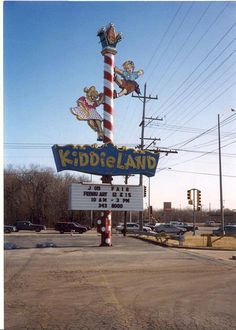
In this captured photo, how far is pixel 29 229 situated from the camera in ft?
204

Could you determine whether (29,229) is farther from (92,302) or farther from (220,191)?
(92,302)

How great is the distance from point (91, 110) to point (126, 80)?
3209 mm

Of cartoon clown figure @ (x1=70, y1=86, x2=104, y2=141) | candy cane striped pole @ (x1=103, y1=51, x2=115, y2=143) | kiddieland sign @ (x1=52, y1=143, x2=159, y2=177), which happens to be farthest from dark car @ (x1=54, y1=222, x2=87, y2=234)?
kiddieland sign @ (x1=52, y1=143, x2=159, y2=177)

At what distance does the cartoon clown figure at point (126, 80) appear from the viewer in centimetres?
2845

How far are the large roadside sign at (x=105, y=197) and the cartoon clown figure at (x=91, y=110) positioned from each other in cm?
339

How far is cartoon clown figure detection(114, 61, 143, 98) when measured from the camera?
93.4 ft

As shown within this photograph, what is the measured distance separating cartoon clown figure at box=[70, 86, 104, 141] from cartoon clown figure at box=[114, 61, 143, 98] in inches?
57.6

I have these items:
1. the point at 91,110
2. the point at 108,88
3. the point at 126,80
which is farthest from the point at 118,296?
the point at 126,80

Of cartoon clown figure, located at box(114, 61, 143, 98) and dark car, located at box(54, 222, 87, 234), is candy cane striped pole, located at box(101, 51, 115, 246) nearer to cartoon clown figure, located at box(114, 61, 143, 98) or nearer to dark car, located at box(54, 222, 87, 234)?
cartoon clown figure, located at box(114, 61, 143, 98)

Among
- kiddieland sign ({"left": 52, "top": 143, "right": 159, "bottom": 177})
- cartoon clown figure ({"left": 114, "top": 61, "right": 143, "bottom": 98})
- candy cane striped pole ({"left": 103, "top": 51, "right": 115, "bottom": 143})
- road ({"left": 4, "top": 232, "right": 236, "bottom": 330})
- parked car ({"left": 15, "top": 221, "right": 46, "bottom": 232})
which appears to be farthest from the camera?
parked car ({"left": 15, "top": 221, "right": 46, "bottom": 232})

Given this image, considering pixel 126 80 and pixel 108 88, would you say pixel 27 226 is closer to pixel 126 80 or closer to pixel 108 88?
pixel 126 80

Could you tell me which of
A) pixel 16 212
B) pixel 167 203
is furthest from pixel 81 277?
pixel 16 212

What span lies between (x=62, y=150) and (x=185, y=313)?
1748 centimetres

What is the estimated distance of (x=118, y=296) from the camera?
10250 mm
